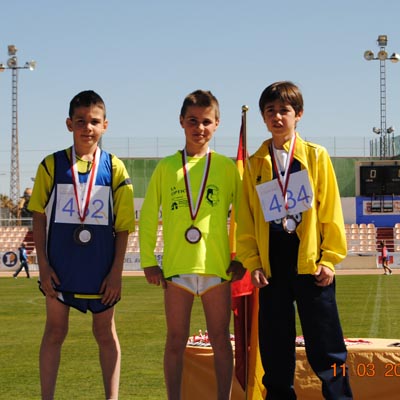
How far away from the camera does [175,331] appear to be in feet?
16.7

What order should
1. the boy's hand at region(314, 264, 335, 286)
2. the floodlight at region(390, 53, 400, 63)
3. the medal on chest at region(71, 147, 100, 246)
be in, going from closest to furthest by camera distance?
the boy's hand at region(314, 264, 335, 286) < the medal on chest at region(71, 147, 100, 246) < the floodlight at region(390, 53, 400, 63)

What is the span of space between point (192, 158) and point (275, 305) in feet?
3.36

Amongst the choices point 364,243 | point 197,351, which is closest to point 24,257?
point 364,243

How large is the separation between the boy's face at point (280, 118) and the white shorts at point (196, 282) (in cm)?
90

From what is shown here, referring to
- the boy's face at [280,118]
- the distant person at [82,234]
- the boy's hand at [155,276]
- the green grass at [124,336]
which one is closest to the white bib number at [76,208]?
the distant person at [82,234]

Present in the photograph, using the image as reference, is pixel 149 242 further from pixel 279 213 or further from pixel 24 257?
pixel 24 257

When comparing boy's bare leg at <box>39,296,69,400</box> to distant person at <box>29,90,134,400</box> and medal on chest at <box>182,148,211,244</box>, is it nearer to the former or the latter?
distant person at <box>29,90,134,400</box>

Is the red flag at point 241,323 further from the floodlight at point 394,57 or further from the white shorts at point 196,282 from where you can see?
the floodlight at point 394,57

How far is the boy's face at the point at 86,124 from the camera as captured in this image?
5238mm

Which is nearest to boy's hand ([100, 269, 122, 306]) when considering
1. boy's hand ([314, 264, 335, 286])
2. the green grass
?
boy's hand ([314, 264, 335, 286])

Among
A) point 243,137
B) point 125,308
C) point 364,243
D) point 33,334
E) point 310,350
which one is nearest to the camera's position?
point 310,350

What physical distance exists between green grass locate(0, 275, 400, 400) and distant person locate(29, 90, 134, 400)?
1571mm

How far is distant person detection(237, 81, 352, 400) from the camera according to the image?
4730mm

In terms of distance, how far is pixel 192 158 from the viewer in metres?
5.25
